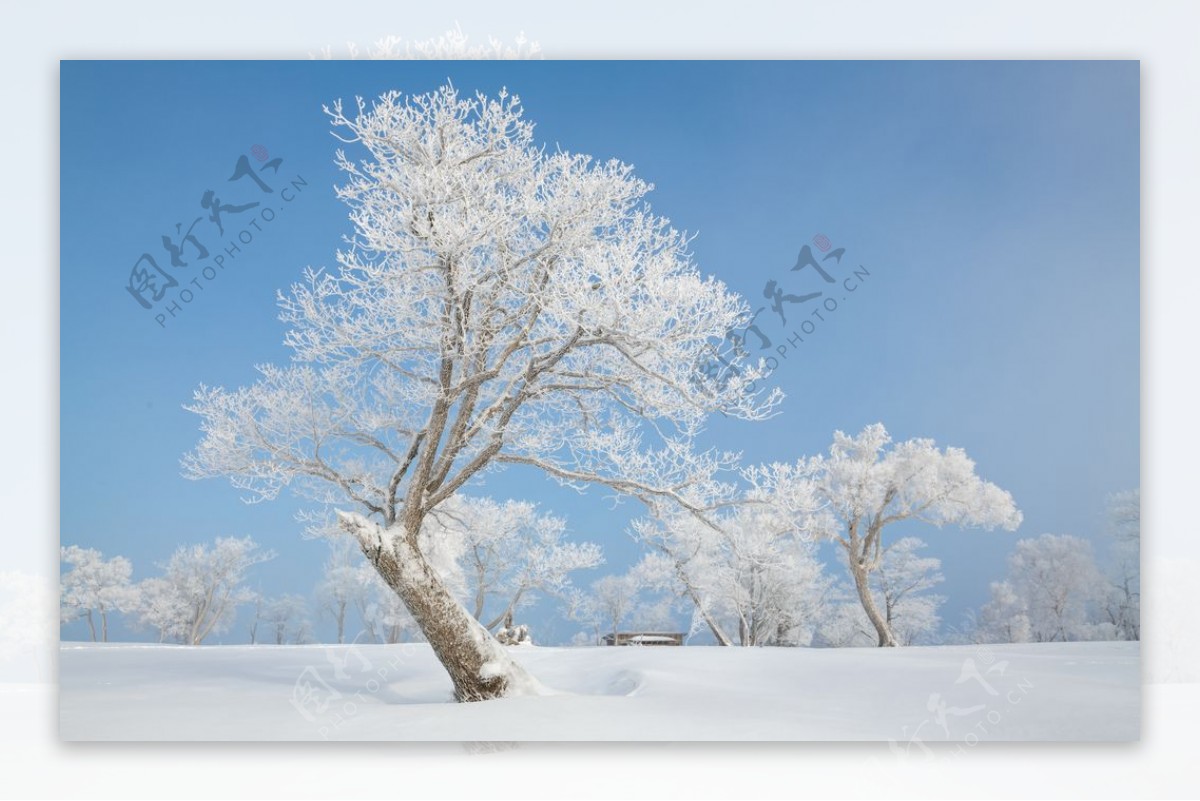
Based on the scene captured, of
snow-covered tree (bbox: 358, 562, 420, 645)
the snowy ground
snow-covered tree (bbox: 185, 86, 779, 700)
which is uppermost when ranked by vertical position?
snow-covered tree (bbox: 185, 86, 779, 700)

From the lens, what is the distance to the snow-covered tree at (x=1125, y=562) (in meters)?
5.95

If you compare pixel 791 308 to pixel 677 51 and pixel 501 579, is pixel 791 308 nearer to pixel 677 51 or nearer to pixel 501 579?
pixel 677 51

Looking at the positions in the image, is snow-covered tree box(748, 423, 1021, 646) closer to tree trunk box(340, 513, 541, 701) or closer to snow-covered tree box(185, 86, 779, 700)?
snow-covered tree box(185, 86, 779, 700)

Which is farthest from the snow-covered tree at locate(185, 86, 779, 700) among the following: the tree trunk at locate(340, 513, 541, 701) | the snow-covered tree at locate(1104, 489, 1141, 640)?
the snow-covered tree at locate(1104, 489, 1141, 640)

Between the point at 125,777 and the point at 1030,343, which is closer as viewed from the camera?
the point at 125,777

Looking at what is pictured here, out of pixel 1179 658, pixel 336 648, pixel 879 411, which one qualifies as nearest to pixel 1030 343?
pixel 879 411

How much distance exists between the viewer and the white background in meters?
5.63

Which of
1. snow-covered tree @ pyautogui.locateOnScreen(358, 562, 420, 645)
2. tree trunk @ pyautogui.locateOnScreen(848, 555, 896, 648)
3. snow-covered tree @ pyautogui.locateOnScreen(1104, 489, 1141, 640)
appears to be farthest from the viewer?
snow-covered tree @ pyautogui.locateOnScreen(358, 562, 420, 645)

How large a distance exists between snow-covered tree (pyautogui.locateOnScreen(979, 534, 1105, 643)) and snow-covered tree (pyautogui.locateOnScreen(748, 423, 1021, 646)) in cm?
26

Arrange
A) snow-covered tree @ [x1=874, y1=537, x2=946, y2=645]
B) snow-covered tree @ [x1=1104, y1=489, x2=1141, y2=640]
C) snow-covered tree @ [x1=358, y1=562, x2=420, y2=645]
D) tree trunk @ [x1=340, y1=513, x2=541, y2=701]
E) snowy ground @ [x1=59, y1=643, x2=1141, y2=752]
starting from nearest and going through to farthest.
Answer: snowy ground @ [x1=59, y1=643, x2=1141, y2=752], tree trunk @ [x1=340, y1=513, x2=541, y2=701], snow-covered tree @ [x1=1104, y1=489, x2=1141, y2=640], snow-covered tree @ [x1=874, y1=537, x2=946, y2=645], snow-covered tree @ [x1=358, y1=562, x2=420, y2=645]

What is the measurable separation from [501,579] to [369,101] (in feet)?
11.0

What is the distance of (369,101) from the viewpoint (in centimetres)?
618

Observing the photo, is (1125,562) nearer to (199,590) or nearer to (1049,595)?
(1049,595)

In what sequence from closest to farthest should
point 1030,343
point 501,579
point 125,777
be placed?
point 125,777
point 1030,343
point 501,579
